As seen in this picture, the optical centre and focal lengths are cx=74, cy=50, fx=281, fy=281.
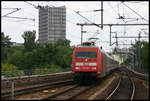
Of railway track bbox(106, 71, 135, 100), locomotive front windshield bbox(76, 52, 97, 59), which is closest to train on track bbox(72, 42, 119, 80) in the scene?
locomotive front windshield bbox(76, 52, 97, 59)

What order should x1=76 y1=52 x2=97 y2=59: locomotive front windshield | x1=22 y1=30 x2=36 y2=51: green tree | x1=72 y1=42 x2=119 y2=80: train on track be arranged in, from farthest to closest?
x1=22 y1=30 x2=36 y2=51: green tree, x1=76 y1=52 x2=97 y2=59: locomotive front windshield, x1=72 y1=42 x2=119 y2=80: train on track

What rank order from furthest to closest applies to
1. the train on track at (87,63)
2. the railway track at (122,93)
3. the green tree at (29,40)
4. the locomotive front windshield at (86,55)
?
1. the green tree at (29,40)
2. the locomotive front windshield at (86,55)
3. the train on track at (87,63)
4. the railway track at (122,93)

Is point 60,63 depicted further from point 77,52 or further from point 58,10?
point 58,10

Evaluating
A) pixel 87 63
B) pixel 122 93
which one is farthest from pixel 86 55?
pixel 122 93

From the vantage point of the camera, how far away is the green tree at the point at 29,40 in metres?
87.4

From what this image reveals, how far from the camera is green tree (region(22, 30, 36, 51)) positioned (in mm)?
87375

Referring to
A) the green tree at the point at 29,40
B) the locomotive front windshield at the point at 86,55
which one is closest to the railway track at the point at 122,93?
the locomotive front windshield at the point at 86,55

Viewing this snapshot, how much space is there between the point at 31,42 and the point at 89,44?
6714 centimetres

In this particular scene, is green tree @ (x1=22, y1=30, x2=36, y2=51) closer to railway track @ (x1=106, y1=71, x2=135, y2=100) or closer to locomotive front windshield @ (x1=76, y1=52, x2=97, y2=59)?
locomotive front windshield @ (x1=76, y1=52, x2=97, y2=59)

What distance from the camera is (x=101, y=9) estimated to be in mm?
22828

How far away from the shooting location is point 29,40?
92000 millimetres

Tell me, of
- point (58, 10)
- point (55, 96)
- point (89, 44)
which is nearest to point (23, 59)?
point (89, 44)

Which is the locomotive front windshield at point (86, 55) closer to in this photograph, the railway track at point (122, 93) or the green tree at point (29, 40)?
the railway track at point (122, 93)

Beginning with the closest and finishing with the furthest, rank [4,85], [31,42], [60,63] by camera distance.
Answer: [4,85] < [60,63] < [31,42]
